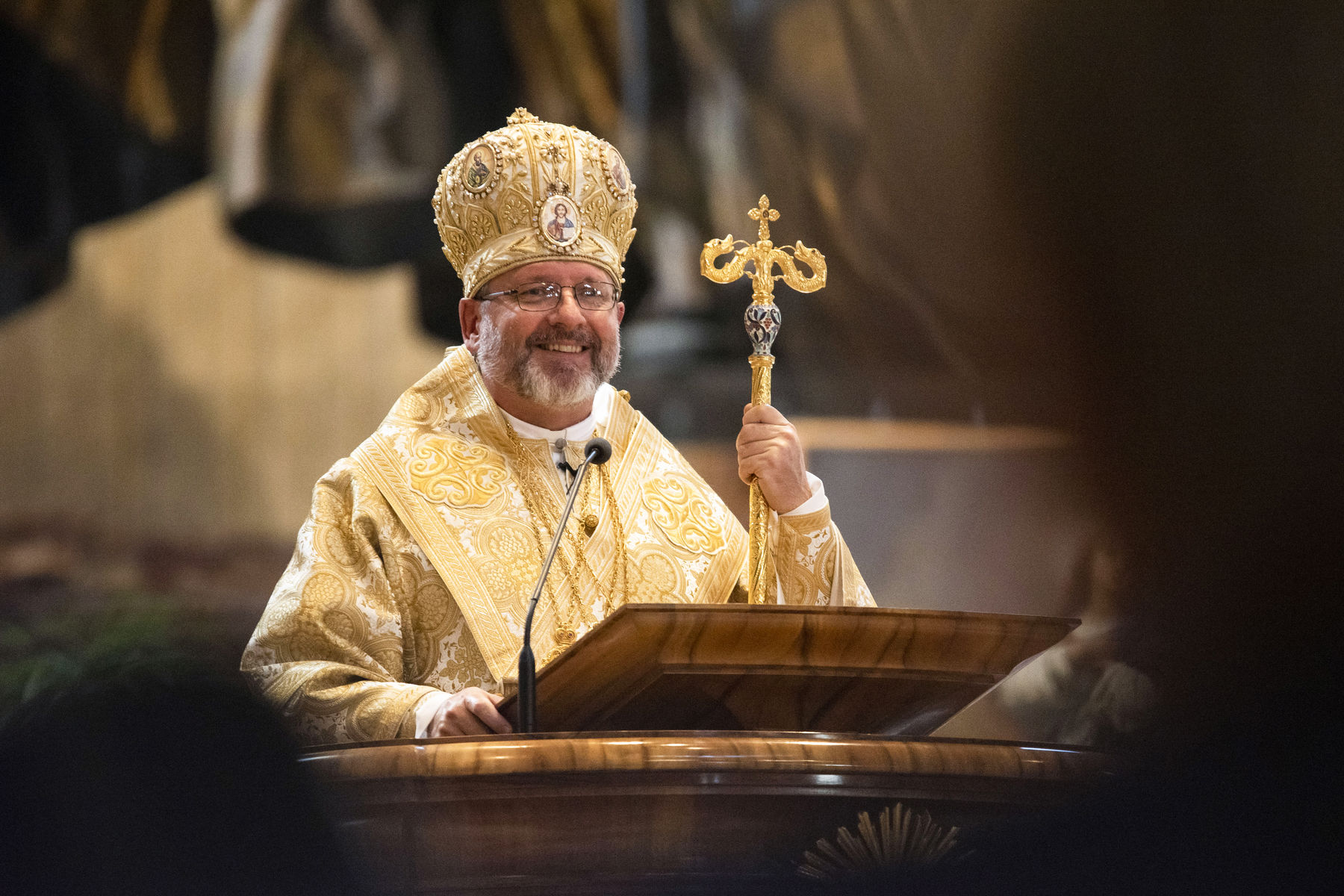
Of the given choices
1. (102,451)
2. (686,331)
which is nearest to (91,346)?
(102,451)

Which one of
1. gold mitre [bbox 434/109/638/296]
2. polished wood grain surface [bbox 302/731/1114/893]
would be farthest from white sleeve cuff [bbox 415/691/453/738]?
gold mitre [bbox 434/109/638/296]

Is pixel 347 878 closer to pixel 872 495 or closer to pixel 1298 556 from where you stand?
pixel 1298 556

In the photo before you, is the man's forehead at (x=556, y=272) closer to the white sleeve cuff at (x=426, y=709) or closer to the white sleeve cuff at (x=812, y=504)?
the white sleeve cuff at (x=812, y=504)

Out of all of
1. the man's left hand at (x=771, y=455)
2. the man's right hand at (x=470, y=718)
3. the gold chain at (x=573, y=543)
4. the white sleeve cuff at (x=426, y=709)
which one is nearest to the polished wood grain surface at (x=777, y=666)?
the man's right hand at (x=470, y=718)

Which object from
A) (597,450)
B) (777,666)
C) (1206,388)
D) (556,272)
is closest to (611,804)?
(777,666)

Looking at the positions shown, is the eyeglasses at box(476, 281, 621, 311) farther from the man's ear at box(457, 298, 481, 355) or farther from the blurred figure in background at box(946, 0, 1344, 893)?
the blurred figure in background at box(946, 0, 1344, 893)

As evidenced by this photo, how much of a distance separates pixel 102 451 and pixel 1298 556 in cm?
519

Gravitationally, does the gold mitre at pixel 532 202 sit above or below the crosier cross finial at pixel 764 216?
above

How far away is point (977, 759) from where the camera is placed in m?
2.44

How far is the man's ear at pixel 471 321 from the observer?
4.28 metres

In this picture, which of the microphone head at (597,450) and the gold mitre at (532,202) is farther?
the gold mitre at (532,202)

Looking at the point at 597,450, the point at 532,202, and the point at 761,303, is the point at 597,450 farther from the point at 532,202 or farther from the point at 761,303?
the point at 532,202

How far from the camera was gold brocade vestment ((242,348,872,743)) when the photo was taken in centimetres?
364

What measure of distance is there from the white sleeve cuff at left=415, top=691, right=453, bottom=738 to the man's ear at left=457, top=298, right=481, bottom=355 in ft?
3.86
